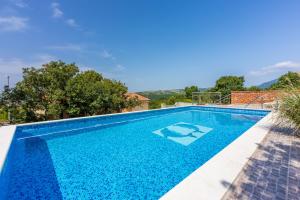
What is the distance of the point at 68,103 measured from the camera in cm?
983

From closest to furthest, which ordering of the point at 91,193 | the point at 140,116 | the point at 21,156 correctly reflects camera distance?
the point at 91,193 < the point at 21,156 < the point at 140,116

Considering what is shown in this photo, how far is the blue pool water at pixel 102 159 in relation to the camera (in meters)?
3.26

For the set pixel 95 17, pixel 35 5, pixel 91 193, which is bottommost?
pixel 91 193

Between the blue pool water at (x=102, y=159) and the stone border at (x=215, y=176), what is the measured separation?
35.9 inches

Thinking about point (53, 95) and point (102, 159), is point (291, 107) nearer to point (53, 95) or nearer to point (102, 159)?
point (102, 159)

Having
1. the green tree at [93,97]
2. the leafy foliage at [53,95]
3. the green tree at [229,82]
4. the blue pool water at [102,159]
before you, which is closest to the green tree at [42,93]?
the leafy foliage at [53,95]

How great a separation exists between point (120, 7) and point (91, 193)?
15.3 meters

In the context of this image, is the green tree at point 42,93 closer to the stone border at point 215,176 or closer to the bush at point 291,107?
the stone border at point 215,176

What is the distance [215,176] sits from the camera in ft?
8.18

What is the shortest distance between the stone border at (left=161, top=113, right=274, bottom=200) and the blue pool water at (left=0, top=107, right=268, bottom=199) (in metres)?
0.91

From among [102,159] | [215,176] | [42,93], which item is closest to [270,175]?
[215,176]

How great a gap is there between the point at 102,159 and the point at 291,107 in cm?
491

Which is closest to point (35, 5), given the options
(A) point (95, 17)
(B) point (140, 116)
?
(A) point (95, 17)

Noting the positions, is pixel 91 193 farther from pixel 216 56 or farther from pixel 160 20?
pixel 216 56
